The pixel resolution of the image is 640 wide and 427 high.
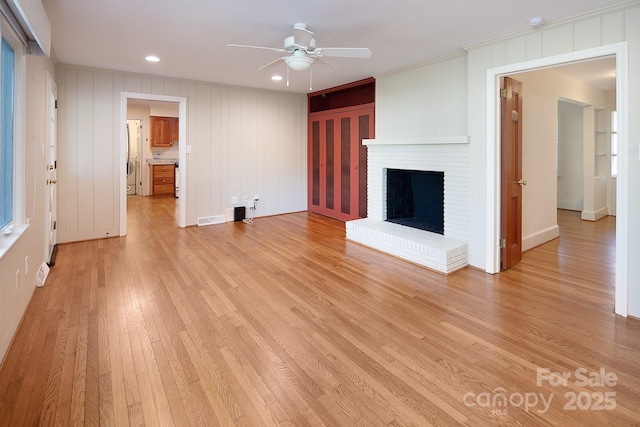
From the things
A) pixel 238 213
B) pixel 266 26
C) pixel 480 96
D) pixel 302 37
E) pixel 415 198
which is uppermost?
pixel 266 26

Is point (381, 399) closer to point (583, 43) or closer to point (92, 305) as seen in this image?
point (92, 305)

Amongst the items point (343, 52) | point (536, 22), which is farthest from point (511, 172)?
point (343, 52)

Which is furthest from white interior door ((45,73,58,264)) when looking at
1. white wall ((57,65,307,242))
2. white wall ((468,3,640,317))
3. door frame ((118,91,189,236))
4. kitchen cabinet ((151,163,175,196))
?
kitchen cabinet ((151,163,175,196))

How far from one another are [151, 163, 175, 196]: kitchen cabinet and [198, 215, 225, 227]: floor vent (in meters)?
4.38

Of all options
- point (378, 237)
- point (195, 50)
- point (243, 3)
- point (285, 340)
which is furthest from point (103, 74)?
point (285, 340)

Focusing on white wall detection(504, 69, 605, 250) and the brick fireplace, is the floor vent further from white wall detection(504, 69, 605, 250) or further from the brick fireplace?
white wall detection(504, 69, 605, 250)

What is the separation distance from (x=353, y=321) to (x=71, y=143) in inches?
182

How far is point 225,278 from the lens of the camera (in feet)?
11.5

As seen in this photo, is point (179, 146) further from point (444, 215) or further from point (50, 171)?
point (444, 215)

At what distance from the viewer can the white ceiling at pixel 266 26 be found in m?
2.83

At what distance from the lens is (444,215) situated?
427 centimetres

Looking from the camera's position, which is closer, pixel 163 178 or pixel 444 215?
pixel 444 215

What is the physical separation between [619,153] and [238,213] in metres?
5.32

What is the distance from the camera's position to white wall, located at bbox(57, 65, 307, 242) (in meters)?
4.82
